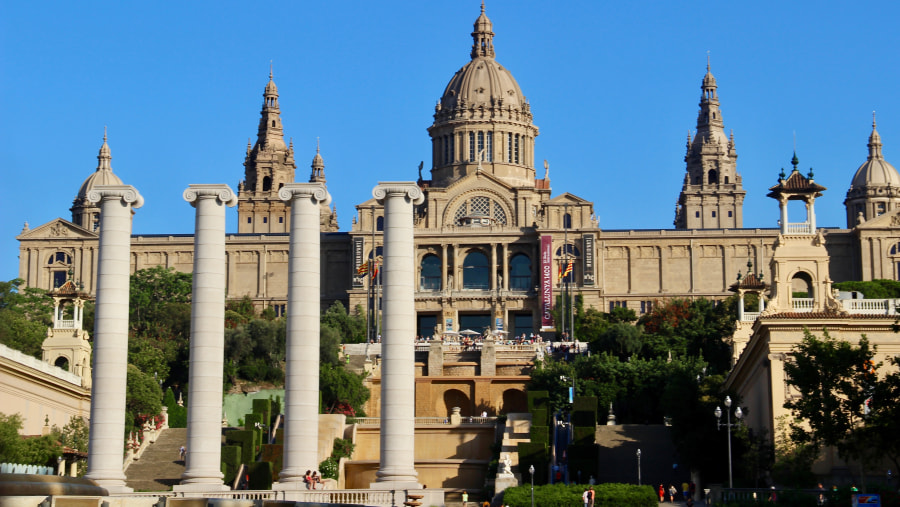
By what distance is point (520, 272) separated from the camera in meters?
147

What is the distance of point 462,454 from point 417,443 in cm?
269

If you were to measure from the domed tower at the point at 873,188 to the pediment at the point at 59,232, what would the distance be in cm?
7529

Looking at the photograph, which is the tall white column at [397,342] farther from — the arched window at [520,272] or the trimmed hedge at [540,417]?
the arched window at [520,272]

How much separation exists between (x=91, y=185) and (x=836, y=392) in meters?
111

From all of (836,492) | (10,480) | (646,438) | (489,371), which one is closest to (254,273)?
(489,371)

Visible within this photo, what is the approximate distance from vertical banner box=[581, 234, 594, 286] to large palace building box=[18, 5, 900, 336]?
0.09 meters

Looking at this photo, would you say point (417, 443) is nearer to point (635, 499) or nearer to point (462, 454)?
point (462, 454)

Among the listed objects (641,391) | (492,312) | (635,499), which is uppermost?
(492,312)

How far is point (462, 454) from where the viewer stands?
93938 millimetres

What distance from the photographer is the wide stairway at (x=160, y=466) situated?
76.9 meters

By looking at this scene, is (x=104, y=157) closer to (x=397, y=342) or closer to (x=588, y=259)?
(x=588, y=259)

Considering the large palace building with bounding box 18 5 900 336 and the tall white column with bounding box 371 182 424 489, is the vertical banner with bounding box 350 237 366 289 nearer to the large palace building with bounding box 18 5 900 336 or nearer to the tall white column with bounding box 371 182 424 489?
the large palace building with bounding box 18 5 900 336

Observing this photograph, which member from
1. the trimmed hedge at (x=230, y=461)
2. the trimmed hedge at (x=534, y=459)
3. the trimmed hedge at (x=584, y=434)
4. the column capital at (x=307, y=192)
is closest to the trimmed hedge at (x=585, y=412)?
the trimmed hedge at (x=584, y=434)

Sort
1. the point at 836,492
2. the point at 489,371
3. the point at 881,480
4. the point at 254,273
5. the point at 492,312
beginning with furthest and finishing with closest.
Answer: the point at 254,273
the point at 492,312
the point at 489,371
the point at 881,480
the point at 836,492
